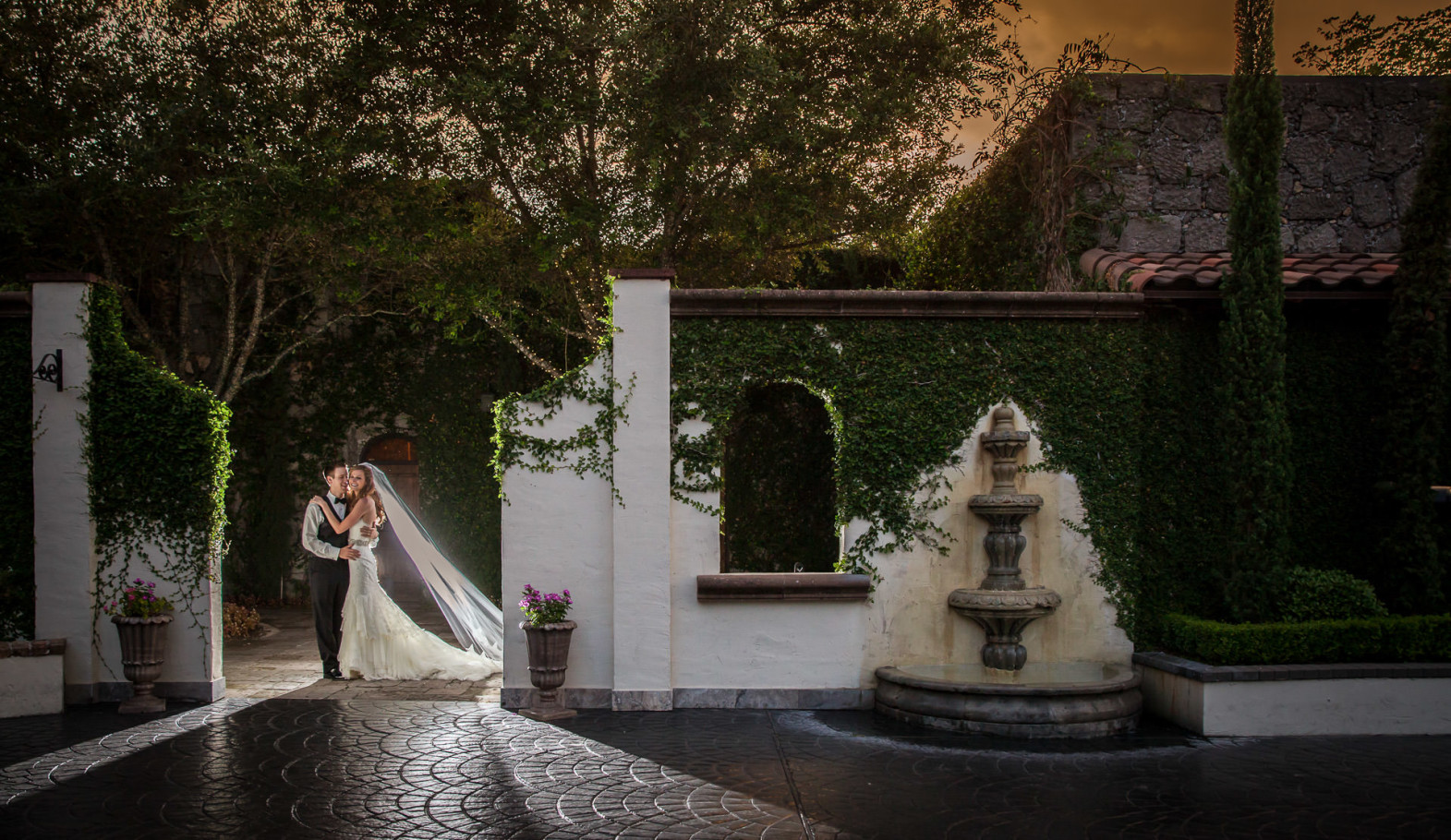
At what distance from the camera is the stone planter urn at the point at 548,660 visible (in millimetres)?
7301

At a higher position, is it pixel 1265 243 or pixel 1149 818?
pixel 1265 243

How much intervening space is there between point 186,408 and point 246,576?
801 cm

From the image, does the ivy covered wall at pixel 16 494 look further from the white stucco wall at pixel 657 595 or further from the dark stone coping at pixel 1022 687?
the dark stone coping at pixel 1022 687

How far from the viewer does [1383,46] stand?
11508 mm

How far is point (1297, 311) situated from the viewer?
27.0ft

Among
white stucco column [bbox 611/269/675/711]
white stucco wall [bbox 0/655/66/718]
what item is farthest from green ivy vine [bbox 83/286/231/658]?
white stucco column [bbox 611/269/675/711]

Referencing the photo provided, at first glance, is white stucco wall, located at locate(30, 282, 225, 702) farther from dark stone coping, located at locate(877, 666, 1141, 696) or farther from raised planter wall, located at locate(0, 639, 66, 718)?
dark stone coping, located at locate(877, 666, 1141, 696)

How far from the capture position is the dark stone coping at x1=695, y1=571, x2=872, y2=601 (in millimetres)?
7602

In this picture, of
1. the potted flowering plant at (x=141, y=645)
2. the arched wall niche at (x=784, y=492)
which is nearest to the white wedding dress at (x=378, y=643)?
the potted flowering plant at (x=141, y=645)

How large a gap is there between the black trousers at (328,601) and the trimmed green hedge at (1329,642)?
7.65 metres

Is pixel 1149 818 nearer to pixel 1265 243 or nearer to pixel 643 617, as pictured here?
pixel 643 617

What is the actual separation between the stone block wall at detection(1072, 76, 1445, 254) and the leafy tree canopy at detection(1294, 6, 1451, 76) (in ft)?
4.86

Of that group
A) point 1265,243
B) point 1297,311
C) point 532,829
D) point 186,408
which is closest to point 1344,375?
point 1297,311

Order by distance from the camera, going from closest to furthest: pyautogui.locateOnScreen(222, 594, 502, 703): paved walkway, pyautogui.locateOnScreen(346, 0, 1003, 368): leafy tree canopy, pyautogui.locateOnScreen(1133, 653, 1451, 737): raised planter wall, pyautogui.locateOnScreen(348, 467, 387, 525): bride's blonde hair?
1. pyautogui.locateOnScreen(1133, 653, 1451, 737): raised planter wall
2. pyautogui.locateOnScreen(222, 594, 502, 703): paved walkway
3. pyautogui.locateOnScreen(348, 467, 387, 525): bride's blonde hair
4. pyautogui.locateOnScreen(346, 0, 1003, 368): leafy tree canopy
